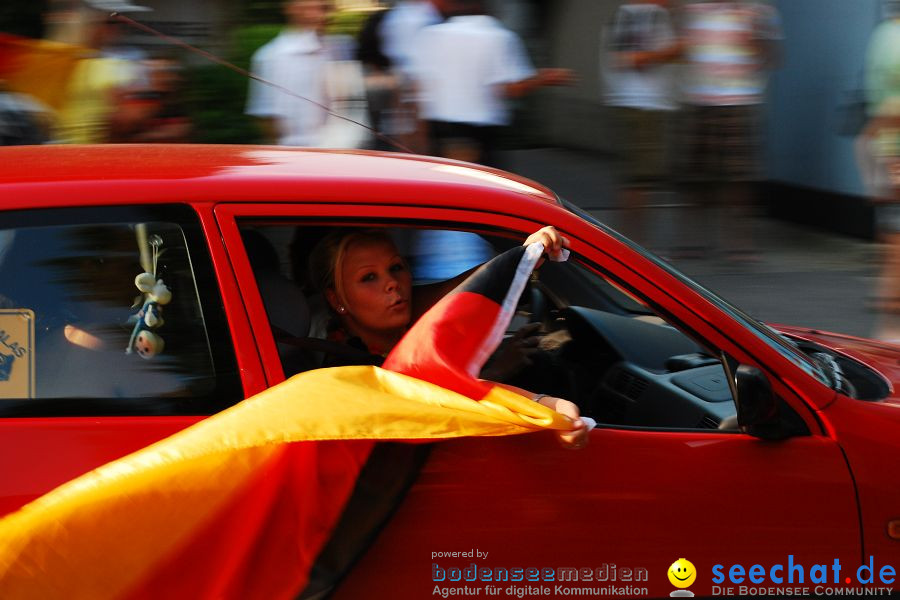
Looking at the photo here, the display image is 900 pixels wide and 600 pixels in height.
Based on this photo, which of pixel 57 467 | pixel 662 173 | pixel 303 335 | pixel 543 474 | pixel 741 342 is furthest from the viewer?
pixel 662 173

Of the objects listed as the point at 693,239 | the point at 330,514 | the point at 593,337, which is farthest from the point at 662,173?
the point at 330,514

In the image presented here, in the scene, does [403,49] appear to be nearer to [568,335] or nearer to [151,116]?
[151,116]

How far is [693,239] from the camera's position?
8.20 metres

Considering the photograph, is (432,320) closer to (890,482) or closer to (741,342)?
(741,342)

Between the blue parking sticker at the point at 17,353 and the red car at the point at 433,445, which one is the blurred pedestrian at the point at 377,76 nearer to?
the red car at the point at 433,445

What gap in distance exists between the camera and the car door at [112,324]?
8.18 ft

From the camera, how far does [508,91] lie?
21.9 feet

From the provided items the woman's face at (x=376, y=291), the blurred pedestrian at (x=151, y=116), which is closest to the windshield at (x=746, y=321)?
the woman's face at (x=376, y=291)

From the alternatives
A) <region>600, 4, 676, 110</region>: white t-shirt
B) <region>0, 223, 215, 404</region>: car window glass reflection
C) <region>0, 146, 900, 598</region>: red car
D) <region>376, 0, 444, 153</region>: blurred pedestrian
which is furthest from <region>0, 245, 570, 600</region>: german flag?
<region>600, 4, 676, 110</region>: white t-shirt

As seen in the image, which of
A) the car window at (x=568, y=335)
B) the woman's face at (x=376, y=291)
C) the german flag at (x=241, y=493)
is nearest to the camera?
the german flag at (x=241, y=493)

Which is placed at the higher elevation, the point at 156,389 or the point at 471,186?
the point at 471,186

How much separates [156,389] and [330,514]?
0.47 metres

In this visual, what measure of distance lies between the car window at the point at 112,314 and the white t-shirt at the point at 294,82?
373cm

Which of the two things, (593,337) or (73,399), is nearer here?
(73,399)
